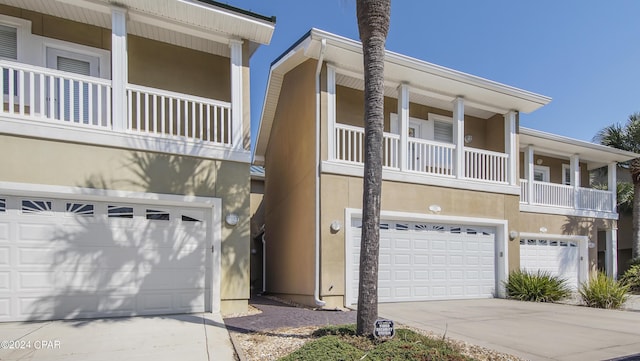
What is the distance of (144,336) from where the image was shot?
240 inches

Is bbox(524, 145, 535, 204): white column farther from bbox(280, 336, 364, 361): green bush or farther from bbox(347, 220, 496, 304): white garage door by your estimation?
bbox(280, 336, 364, 361): green bush

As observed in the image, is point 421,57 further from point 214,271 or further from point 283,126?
point 214,271

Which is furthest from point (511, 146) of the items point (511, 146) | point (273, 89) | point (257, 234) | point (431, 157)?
point (257, 234)

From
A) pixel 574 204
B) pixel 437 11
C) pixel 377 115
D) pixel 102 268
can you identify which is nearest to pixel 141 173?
pixel 102 268

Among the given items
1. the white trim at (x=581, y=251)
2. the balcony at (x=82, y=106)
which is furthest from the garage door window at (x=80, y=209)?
the white trim at (x=581, y=251)

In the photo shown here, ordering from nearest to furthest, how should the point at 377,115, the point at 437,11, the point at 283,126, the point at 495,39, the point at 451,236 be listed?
the point at 377,115 → the point at 437,11 → the point at 451,236 → the point at 283,126 → the point at 495,39

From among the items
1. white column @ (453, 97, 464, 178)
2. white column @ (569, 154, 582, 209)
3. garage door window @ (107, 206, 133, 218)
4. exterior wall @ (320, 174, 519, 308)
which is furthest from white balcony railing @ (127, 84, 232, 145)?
white column @ (569, 154, 582, 209)

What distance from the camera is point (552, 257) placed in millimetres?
14570

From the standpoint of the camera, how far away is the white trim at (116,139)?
6.98 m

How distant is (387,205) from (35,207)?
777 cm

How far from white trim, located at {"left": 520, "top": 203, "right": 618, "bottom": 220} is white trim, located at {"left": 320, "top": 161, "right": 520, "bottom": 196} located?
3.01 metres

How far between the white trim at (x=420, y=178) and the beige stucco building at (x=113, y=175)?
7.37 ft

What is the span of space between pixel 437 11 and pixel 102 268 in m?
9.87

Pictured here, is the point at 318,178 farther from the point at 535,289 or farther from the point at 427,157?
the point at 535,289
